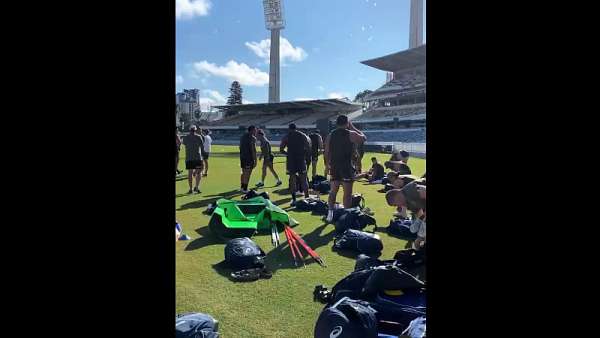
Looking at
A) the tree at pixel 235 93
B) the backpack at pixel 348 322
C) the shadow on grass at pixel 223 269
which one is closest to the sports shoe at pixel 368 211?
the shadow on grass at pixel 223 269

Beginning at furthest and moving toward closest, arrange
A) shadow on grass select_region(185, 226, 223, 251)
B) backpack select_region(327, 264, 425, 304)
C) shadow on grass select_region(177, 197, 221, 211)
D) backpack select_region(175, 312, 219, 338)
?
shadow on grass select_region(177, 197, 221, 211) → shadow on grass select_region(185, 226, 223, 251) → backpack select_region(327, 264, 425, 304) → backpack select_region(175, 312, 219, 338)

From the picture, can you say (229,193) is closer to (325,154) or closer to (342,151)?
(325,154)

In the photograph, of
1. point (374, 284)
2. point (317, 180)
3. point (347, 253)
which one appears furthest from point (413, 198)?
point (317, 180)

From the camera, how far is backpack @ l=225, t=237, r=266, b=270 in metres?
4.03

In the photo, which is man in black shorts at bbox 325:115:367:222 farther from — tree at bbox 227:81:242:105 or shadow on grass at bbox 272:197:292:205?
tree at bbox 227:81:242:105

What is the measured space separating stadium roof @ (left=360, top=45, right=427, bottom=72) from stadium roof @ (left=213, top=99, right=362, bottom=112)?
25.4 ft

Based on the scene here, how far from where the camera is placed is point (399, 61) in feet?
193

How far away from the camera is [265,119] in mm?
62719

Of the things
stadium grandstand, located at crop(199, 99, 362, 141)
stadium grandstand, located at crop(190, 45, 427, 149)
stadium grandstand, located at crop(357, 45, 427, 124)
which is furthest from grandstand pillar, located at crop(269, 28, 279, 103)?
stadium grandstand, located at crop(357, 45, 427, 124)

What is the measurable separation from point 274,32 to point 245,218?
2980 inches

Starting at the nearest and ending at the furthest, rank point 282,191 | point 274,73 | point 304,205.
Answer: point 304,205 → point 282,191 → point 274,73
